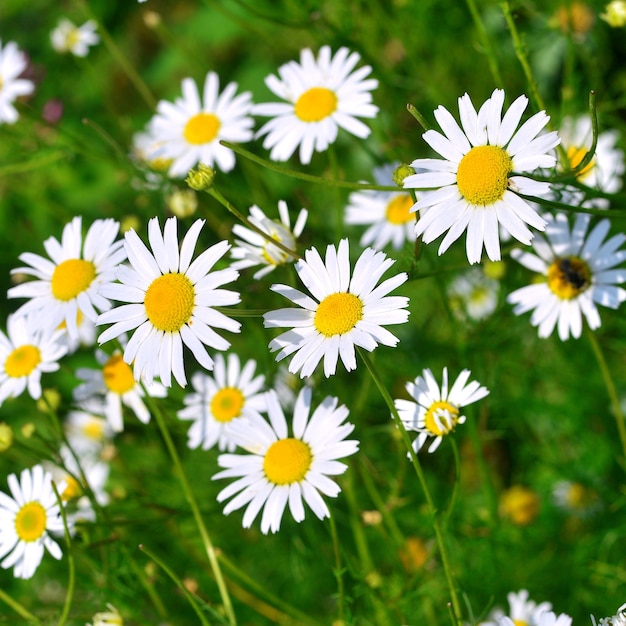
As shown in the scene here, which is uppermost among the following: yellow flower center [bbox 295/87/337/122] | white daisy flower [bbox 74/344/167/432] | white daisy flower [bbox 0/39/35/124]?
white daisy flower [bbox 0/39/35/124]

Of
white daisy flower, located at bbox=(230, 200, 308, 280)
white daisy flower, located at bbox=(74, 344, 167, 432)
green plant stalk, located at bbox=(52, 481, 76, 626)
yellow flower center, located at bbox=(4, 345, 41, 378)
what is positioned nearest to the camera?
green plant stalk, located at bbox=(52, 481, 76, 626)

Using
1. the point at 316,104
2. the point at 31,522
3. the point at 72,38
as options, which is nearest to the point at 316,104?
the point at 316,104

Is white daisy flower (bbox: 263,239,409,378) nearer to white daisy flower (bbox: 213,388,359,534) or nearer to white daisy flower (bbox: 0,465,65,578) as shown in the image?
white daisy flower (bbox: 213,388,359,534)

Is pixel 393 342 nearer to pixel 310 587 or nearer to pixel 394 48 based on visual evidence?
pixel 310 587

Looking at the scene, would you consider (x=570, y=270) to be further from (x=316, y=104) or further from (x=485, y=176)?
(x=316, y=104)

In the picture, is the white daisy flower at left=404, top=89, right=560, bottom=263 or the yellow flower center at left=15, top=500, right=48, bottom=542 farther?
the yellow flower center at left=15, top=500, right=48, bottom=542

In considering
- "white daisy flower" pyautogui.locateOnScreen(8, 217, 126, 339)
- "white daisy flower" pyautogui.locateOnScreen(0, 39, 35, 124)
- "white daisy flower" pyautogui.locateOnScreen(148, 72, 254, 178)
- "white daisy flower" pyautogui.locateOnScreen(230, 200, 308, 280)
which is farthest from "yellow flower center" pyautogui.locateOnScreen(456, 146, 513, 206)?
"white daisy flower" pyautogui.locateOnScreen(0, 39, 35, 124)

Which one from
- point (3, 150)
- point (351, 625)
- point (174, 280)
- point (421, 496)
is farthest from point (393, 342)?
point (3, 150)
